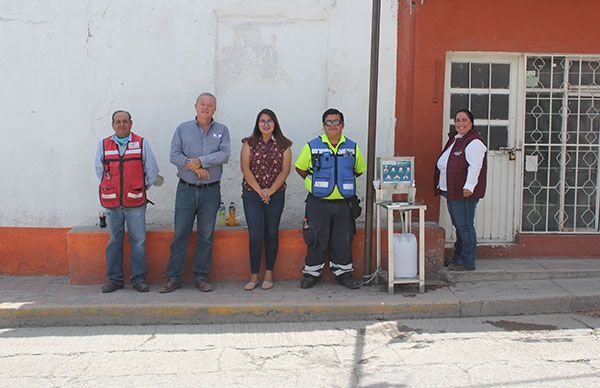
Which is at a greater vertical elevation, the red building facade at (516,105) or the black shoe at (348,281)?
the red building facade at (516,105)

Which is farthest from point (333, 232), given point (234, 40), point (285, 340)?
point (234, 40)

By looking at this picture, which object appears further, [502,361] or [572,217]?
[572,217]

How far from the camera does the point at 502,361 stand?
4754mm

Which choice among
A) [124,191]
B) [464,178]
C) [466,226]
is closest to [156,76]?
[124,191]

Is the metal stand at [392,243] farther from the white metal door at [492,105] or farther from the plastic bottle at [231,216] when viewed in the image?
the plastic bottle at [231,216]

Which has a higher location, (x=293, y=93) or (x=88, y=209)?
(x=293, y=93)

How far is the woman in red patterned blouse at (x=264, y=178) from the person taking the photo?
630 centimetres

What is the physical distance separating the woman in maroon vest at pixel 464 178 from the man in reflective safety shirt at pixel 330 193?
0.99 meters

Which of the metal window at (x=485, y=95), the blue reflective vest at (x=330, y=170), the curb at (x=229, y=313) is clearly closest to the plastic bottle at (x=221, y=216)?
the blue reflective vest at (x=330, y=170)

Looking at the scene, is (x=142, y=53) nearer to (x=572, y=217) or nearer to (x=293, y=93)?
(x=293, y=93)

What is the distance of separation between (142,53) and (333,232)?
298cm

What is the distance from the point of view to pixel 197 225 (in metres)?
6.40

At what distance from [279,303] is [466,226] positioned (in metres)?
2.27

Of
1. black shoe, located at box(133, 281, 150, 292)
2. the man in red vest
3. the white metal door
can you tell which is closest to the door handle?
the white metal door
